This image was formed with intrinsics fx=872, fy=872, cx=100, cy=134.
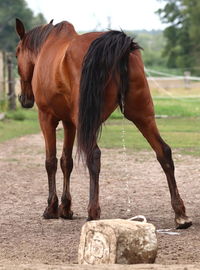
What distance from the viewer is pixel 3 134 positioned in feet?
71.7

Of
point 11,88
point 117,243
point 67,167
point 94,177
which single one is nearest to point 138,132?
point 11,88

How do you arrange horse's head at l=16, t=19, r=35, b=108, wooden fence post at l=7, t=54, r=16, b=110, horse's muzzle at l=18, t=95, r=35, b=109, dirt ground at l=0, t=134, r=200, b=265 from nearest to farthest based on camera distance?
dirt ground at l=0, t=134, r=200, b=265, horse's head at l=16, t=19, r=35, b=108, horse's muzzle at l=18, t=95, r=35, b=109, wooden fence post at l=7, t=54, r=16, b=110

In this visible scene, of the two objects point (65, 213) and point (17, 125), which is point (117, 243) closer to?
point (65, 213)

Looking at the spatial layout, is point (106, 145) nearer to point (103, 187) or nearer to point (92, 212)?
point (103, 187)

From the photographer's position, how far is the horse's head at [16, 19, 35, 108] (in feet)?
34.5

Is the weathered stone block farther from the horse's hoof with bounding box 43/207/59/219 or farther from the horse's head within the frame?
the horse's head

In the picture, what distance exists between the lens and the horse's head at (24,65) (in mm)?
10523

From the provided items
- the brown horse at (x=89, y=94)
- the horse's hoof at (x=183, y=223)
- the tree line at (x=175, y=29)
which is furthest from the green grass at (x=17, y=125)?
the tree line at (x=175, y=29)

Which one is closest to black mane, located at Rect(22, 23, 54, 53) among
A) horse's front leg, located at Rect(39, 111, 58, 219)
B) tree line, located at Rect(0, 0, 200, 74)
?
horse's front leg, located at Rect(39, 111, 58, 219)

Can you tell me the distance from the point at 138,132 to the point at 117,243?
51.5 feet

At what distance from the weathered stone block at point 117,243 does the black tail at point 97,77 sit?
156 centimetres

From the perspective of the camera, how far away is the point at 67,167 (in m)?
10.1

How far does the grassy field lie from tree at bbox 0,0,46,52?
31496 mm

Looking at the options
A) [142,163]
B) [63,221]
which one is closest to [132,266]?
[63,221]
